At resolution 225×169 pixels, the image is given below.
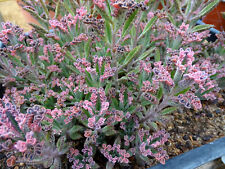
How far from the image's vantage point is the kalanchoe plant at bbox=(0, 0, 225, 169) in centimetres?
83

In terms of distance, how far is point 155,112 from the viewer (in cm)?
103

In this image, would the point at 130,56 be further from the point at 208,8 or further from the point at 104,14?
the point at 208,8

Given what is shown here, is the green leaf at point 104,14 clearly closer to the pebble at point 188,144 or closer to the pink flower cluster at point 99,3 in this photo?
the pink flower cluster at point 99,3

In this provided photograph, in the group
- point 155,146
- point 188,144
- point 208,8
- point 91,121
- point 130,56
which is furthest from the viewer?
point 208,8

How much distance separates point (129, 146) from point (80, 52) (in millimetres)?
581

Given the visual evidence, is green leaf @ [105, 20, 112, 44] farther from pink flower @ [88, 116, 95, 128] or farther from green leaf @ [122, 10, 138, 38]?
pink flower @ [88, 116, 95, 128]

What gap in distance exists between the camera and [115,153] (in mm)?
1015

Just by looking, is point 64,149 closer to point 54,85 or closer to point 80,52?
point 54,85

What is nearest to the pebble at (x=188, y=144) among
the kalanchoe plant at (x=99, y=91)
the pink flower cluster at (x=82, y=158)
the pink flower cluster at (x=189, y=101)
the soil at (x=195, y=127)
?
the soil at (x=195, y=127)

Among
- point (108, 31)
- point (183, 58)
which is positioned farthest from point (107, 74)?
point (183, 58)

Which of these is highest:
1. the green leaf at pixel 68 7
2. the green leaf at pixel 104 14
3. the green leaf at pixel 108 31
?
the green leaf at pixel 68 7

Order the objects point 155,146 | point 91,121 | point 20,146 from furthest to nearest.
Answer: point 155,146 → point 91,121 → point 20,146

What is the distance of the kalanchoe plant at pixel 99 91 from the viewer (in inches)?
32.5

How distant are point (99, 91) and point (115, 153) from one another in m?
0.32
